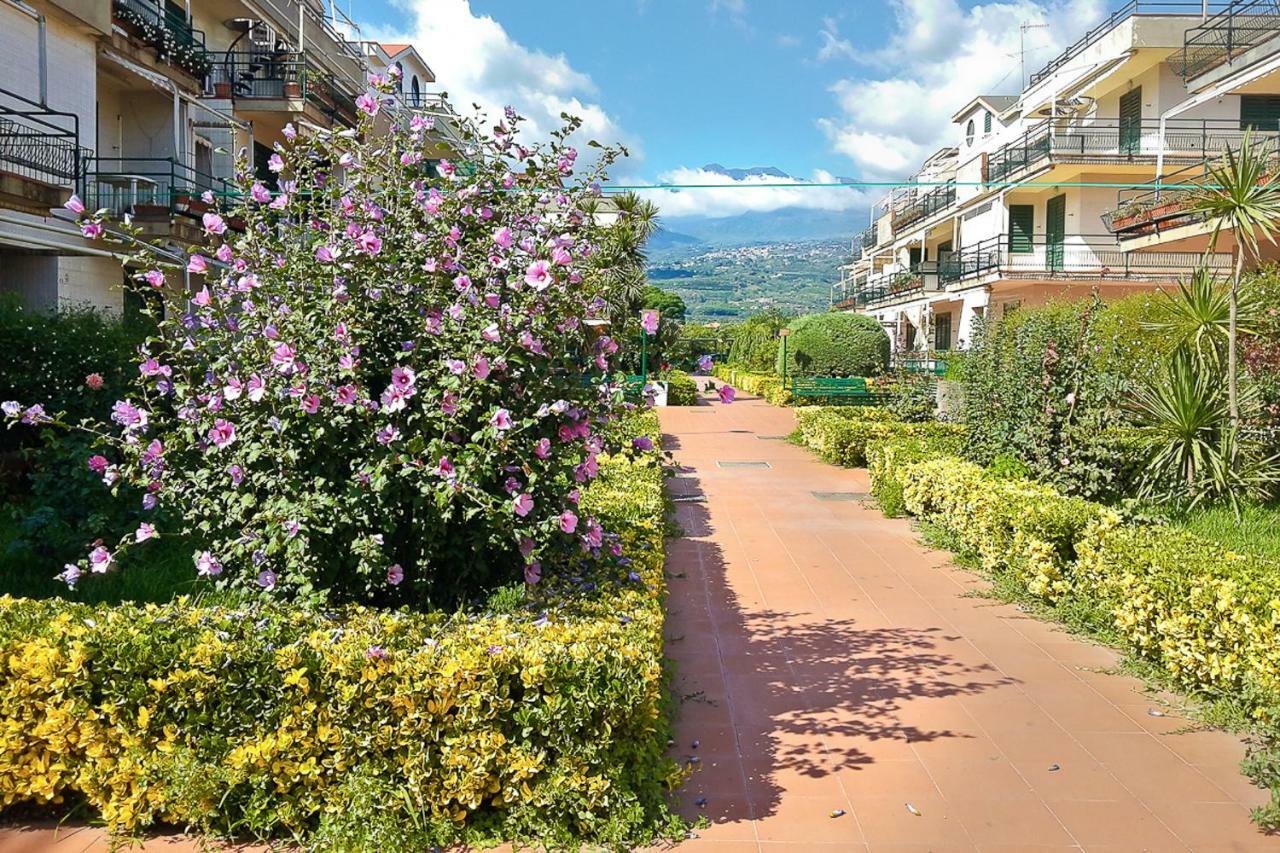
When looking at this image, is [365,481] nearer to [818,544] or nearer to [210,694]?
[210,694]

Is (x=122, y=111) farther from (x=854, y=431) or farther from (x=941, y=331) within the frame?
(x=941, y=331)

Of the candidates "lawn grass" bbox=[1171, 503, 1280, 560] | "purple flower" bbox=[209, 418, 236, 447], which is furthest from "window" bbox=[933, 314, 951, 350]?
"purple flower" bbox=[209, 418, 236, 447]

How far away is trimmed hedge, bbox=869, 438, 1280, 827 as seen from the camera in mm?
4750

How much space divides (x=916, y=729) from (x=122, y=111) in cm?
1675

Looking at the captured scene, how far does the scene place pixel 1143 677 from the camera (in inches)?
221

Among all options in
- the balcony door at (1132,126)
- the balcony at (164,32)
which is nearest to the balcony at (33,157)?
the balcony at (164,32)

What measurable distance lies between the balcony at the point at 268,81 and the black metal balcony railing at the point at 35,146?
664 centimetres

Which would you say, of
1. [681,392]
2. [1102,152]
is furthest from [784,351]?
[1102,152]

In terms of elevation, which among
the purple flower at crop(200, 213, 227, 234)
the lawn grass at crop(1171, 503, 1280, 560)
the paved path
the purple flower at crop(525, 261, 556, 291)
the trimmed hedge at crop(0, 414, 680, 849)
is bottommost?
the paved path

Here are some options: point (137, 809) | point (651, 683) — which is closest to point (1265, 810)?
point (651, 683)

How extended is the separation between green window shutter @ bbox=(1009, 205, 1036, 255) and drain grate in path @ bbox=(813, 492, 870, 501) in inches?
750

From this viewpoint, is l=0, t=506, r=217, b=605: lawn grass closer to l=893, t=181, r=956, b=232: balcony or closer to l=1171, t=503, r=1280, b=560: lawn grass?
l=1171, t=503, r=1280, b=560: lawn grass

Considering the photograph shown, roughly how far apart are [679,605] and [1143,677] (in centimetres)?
307

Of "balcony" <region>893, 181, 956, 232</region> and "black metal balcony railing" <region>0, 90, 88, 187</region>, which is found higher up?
"balcony" <region>893, 181, 956, 232</region>
